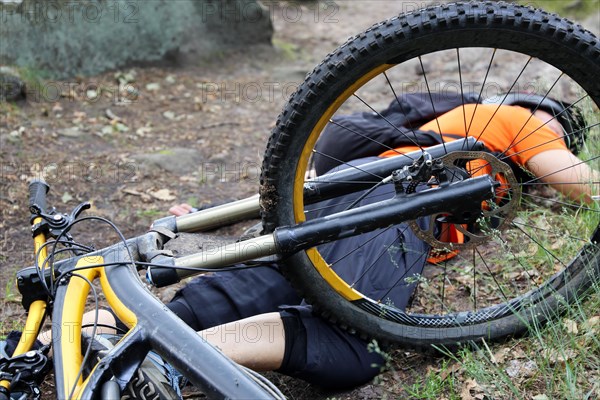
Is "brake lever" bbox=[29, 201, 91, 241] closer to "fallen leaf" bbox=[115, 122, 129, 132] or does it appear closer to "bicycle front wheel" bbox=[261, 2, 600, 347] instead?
"bicycle front wheel" bbox=[261, 2, 600, 347]

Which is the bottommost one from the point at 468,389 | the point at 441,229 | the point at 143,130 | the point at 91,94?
the point at 468,389

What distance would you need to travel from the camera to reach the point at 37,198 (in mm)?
2268

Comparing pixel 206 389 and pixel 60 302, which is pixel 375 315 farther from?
pixel 60 302

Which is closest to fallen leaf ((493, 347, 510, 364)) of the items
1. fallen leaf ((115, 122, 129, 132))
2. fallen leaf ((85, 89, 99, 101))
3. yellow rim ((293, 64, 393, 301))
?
yellow rim ((293, 64, 393, 301))

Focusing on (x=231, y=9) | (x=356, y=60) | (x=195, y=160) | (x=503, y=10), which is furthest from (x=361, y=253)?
(x=231, y=9)

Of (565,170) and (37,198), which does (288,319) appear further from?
(565,170)

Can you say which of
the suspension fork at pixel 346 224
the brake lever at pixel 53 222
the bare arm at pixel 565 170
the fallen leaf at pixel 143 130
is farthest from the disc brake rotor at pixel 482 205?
the fallen leaf at pixel 143 130

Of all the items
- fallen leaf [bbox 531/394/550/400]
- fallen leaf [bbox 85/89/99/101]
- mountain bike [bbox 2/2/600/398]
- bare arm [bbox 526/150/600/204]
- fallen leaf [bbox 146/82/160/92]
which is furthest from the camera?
fallen leaf [bbox 146/82/160/92]

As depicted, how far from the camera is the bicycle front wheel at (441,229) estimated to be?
2.05 meters

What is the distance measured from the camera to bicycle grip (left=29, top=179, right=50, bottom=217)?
2217 mm

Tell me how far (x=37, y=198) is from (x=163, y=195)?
1522 mm

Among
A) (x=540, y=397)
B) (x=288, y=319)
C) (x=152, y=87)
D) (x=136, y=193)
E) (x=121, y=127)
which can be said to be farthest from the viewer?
(x=152, y=87)

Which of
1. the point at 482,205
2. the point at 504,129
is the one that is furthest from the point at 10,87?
the point at 482,205

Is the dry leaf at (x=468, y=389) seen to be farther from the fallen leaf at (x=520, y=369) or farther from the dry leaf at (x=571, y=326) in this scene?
the dry leaf at (x=571, y=326)
